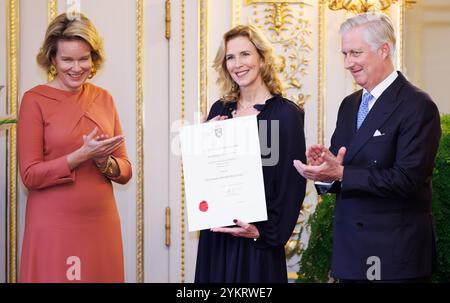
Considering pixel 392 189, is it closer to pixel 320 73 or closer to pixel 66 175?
pixel 66 175

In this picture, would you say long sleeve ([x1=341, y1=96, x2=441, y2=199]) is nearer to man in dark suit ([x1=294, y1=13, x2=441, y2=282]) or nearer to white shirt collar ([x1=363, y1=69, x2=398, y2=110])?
man in dark suit ([x1=294, y1=13, x2=441, y2=282])

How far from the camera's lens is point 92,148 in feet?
13.1

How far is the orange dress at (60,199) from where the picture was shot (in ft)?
13.4

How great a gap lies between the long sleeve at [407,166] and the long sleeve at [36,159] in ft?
4.59

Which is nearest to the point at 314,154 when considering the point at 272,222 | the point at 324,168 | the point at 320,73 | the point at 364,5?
the point at 324,168

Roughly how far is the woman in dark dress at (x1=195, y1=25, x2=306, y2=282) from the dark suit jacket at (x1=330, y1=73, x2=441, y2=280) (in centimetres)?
25

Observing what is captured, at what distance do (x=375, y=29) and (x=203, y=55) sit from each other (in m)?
2.05

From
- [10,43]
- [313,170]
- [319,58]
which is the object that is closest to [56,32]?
[10,43]

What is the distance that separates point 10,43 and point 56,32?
1215mm

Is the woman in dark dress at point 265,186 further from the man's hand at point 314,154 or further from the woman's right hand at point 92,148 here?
the woman's right hand at point 92,148

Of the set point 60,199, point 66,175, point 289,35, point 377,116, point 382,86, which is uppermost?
point 289,35

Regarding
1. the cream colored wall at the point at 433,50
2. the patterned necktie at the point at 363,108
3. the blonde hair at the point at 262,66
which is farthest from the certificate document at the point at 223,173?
the cream colored wall at the point at 433,50

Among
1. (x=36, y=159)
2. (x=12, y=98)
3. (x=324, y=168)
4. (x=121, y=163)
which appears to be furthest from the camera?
(x=12, y=98)
